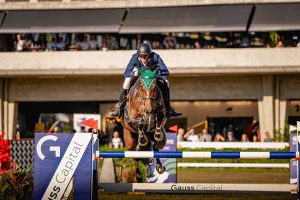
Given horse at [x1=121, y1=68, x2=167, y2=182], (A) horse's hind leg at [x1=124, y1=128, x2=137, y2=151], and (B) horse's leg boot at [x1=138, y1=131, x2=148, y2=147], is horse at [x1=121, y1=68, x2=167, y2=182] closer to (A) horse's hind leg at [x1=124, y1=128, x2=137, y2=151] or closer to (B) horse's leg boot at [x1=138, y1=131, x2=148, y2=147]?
(B) horse's leg boot at [x1=138, y1=131, x2=148, y2=147]

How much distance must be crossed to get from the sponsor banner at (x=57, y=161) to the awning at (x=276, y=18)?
81.1ft

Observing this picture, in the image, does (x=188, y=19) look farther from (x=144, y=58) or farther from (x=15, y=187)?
(x=15, y=187)

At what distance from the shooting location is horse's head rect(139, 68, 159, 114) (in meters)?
11.9

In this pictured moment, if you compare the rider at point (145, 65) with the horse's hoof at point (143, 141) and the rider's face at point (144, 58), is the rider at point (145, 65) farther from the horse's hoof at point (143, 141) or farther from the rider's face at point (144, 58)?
the horse's hoof at point (143, 141)

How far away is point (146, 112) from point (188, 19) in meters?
23.1

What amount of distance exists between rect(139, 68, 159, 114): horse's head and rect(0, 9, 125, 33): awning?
75.3 feet

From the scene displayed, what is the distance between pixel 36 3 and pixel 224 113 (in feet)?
37.2

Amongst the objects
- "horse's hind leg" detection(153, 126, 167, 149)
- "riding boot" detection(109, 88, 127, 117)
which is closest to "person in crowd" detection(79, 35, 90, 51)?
"riding boot" detection(109, 88, 127, 117)

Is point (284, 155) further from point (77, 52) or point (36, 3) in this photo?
point (36, 3)

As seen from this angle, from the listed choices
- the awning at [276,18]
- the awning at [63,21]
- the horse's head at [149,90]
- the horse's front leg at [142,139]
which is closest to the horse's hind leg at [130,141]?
the horse's front leg at [142,139]

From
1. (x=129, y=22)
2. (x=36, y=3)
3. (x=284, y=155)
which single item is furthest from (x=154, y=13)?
(x=284, y=155)

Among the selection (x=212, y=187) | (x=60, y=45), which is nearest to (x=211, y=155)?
(x=212, y=187)

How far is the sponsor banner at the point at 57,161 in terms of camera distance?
32.0 ft

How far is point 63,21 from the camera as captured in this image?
117 ft
